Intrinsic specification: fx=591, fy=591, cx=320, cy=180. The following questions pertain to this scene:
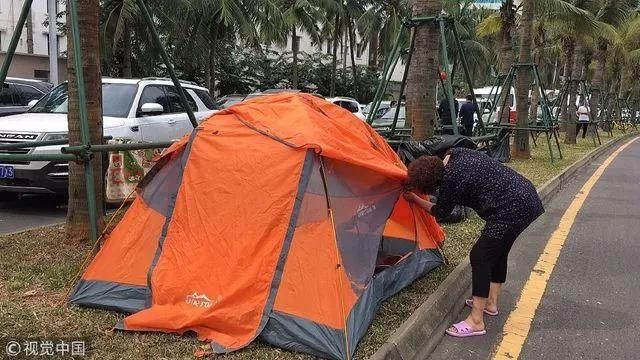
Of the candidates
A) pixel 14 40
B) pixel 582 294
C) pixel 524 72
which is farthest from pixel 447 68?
pixel 524 72

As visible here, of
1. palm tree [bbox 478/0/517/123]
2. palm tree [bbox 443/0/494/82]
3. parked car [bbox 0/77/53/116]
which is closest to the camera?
parked car [bbox 0/77/53/116]

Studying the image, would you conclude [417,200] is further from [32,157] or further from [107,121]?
[107,121]

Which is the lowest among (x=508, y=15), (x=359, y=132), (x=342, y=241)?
(x=342, y=241)

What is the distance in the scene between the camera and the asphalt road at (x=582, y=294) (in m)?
4.08

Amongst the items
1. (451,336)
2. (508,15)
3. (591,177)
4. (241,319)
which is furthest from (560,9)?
(241,319)

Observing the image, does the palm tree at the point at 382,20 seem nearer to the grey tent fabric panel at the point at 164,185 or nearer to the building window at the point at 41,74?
the building window at the point at 41,74

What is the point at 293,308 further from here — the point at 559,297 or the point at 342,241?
the point at 559,297

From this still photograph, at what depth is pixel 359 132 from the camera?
179 inches

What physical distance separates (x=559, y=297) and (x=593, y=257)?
1597 mm

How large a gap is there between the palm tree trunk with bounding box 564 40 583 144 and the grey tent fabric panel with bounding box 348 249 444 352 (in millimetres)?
18386

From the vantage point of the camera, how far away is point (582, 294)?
204 inches

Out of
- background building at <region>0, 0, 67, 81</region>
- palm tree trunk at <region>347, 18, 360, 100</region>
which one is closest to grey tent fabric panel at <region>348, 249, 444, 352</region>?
background building at <region>0, 0, 67, 81</region>

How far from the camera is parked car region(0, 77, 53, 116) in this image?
37.2 ft

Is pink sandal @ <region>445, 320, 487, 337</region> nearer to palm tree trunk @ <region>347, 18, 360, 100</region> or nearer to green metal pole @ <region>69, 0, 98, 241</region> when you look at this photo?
green metal pole @ <region>69, 0, 98, 241</region>
